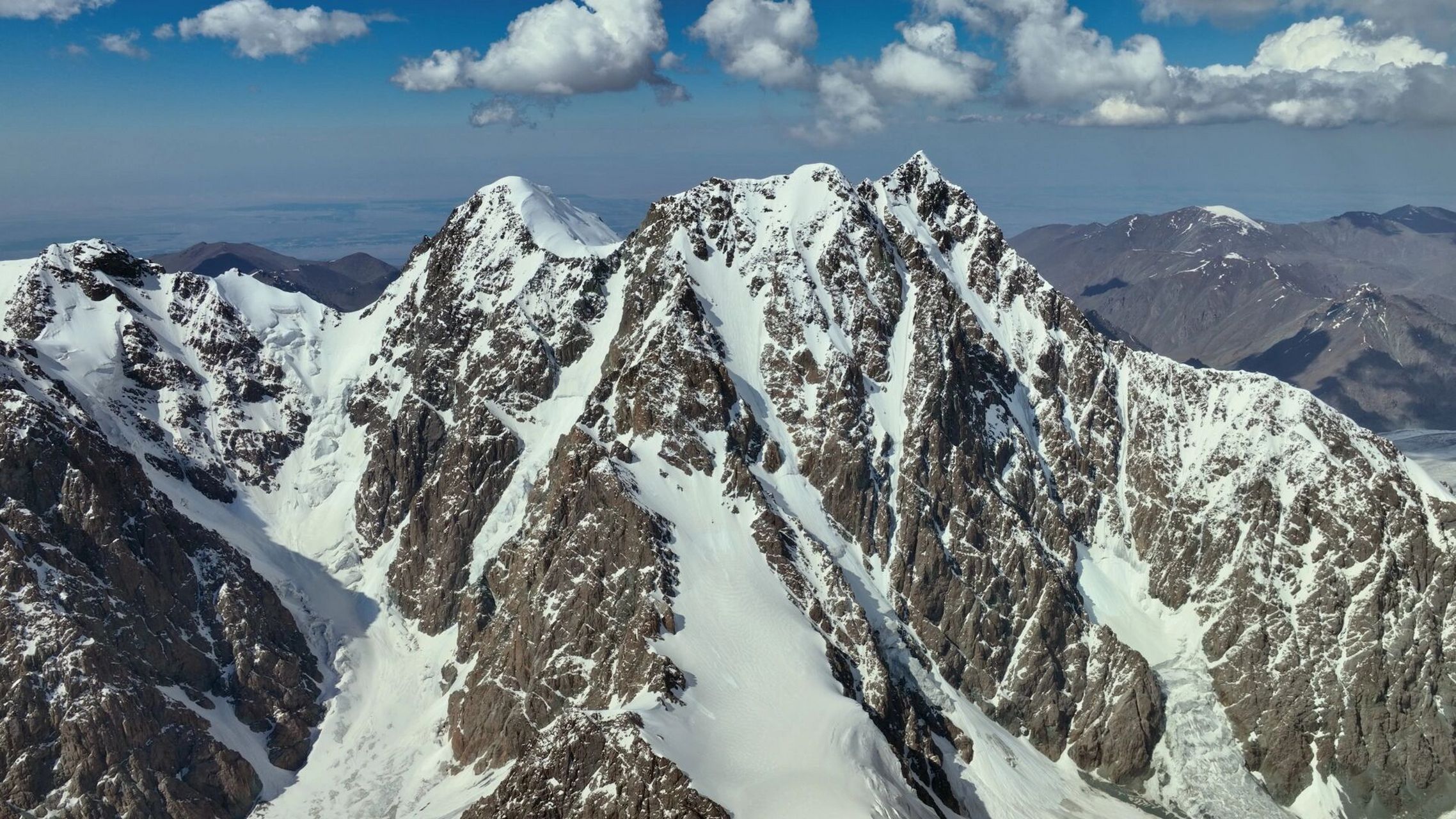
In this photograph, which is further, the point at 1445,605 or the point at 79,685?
the point at 1445,605

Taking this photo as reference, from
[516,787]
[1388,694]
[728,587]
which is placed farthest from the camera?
[1388,694]

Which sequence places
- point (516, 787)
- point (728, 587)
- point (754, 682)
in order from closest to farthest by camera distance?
point (516, 787) → point (754, 682) → point (728, 587)

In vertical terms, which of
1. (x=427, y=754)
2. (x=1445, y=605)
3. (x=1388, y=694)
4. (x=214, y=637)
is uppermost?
(x=1445, y=605)

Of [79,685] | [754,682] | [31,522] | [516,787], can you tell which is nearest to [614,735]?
[516,787]

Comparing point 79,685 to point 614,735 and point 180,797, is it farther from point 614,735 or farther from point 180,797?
point 614,735

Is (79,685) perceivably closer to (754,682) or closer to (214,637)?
(214,637)

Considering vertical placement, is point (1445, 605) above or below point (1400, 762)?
above

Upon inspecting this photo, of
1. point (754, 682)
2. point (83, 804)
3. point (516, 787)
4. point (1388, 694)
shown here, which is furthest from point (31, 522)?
point (1388, 694)
